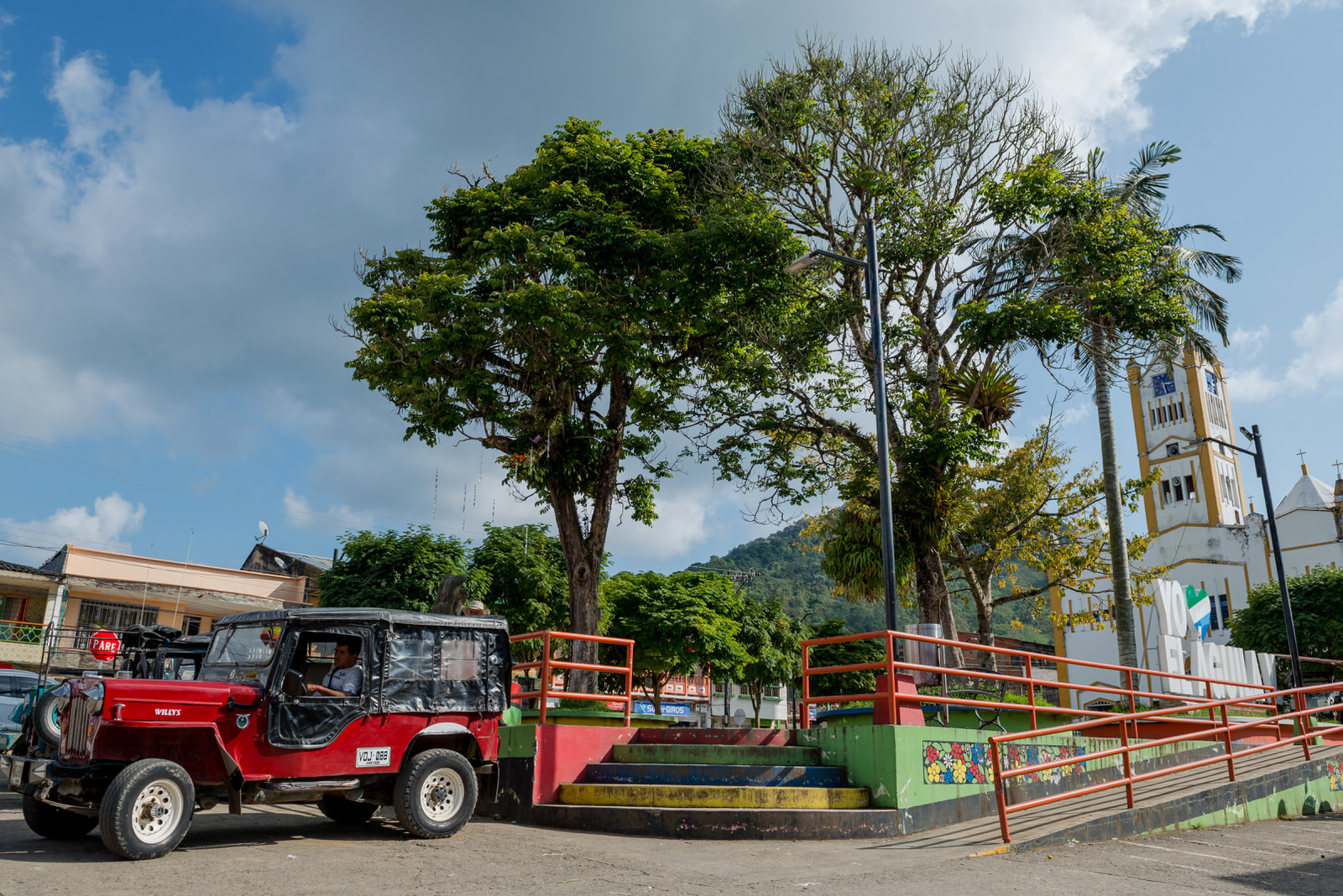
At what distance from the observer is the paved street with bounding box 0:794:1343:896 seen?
649 cm

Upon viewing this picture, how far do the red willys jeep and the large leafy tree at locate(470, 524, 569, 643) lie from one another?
26.8m

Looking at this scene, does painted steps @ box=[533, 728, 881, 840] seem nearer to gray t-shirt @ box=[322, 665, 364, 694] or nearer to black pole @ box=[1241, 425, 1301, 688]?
gray t-shirt @ box=[322, 665, 364, 694]

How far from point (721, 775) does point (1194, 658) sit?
45.8ft

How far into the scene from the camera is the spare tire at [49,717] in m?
7.67

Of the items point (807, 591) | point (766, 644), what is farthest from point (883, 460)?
point (807, 591)

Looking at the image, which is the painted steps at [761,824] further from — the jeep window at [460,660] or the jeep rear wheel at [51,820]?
the jeep rear wheel at [51,820]

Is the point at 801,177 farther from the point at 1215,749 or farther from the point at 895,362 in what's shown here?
the point at 1215,749

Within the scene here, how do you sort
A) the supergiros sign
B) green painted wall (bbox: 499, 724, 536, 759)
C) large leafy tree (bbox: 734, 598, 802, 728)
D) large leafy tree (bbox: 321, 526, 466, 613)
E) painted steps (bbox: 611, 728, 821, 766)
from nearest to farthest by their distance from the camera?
painted steps (bbox: 611, 728, 821, 766)
green painted wall (bbox: 499, 724, 536, 759)
the supergiros sign
large leafy tree (bbox: 321, 526, 466, 613)
large leafy tree (bbox: 734, 598, 802, 728)

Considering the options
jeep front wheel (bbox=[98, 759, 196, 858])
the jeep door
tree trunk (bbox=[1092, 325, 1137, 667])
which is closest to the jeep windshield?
the jeep door

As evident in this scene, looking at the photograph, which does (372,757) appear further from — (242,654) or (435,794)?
(242,654)

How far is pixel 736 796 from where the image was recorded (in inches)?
371

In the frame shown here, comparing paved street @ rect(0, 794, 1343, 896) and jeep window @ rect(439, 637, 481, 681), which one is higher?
jeep window @ rect(439, 637, 481, 681)

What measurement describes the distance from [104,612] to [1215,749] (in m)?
39.5

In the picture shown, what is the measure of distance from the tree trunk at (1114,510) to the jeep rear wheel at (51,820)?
17.9m
